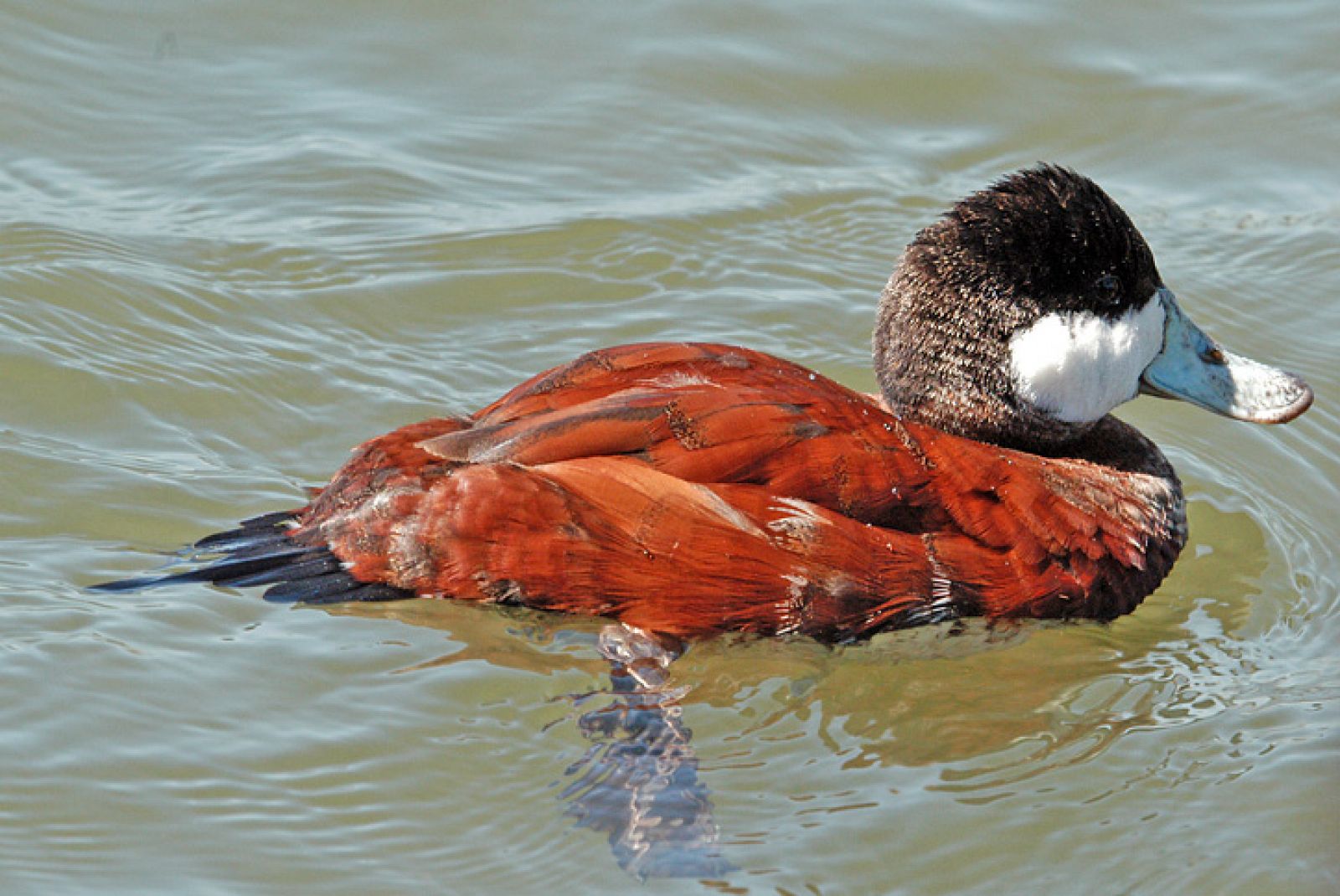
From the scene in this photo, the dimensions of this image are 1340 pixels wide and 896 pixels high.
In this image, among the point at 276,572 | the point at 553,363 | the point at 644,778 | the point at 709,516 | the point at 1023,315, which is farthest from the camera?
the point at 553,363

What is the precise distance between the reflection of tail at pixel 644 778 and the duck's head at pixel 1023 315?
1207 millimetres

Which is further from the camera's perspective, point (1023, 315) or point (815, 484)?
point (1023, 315)

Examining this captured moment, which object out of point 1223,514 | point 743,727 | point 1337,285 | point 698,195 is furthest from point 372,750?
point 1337,285

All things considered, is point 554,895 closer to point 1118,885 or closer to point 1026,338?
point 1118,885

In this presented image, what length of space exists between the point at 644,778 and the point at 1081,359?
1805 mm

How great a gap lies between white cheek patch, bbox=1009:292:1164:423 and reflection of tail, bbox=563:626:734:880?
1361 mm

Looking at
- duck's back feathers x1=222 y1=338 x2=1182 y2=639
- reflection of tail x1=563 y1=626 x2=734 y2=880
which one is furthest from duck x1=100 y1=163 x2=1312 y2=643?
reflection of tail x1=563 y1=626 x2=734 y2=880

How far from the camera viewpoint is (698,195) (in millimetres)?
7574

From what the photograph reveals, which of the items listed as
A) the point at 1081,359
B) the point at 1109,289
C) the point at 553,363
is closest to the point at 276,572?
the point at 553,363

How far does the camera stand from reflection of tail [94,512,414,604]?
4770mm

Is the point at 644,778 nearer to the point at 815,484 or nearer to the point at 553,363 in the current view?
the point at 815,484

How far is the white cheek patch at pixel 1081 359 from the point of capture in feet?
17.2

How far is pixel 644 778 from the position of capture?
4.52 metres

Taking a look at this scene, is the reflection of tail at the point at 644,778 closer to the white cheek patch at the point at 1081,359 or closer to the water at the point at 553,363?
the water at the point at 553,363
